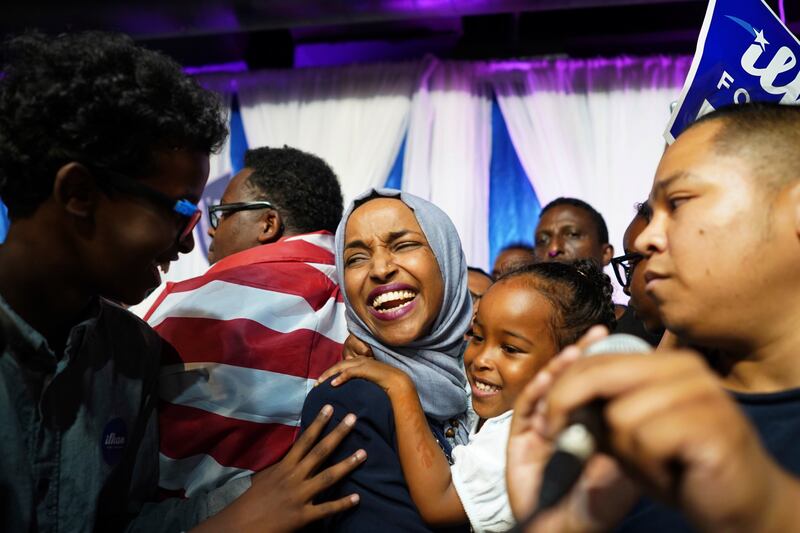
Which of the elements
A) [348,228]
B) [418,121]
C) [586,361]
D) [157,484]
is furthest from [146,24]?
[586,361]

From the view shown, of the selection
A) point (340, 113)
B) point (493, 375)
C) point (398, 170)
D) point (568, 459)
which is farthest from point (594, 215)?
point (568, 459)

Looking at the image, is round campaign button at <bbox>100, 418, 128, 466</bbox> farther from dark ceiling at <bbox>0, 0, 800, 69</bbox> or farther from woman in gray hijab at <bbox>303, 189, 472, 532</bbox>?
dark ceiling at <bbox>0, 0, 800, 69</bbox>

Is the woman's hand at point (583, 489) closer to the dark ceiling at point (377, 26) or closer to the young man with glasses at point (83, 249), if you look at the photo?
the young man with glasses at point (83, 249)

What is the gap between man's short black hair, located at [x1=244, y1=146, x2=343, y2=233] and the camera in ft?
9.83

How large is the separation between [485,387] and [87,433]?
105 centimetres

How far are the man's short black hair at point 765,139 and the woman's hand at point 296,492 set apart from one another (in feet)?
3.52

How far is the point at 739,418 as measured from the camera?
65 cm

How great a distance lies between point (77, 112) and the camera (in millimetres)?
1599

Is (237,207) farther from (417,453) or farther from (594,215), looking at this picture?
(594,215)

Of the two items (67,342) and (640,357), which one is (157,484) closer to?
(67,342)

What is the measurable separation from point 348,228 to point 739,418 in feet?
5.37

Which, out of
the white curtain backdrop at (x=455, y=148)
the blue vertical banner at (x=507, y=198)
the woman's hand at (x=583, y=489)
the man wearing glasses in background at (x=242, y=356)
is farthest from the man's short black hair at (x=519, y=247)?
the woman's hand at (x=583, y=489)

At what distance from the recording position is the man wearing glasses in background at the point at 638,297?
2.26 m

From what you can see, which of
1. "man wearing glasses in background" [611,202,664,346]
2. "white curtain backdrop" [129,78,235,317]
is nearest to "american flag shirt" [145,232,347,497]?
"man wearing glasses in background" [611,202,664,346]
